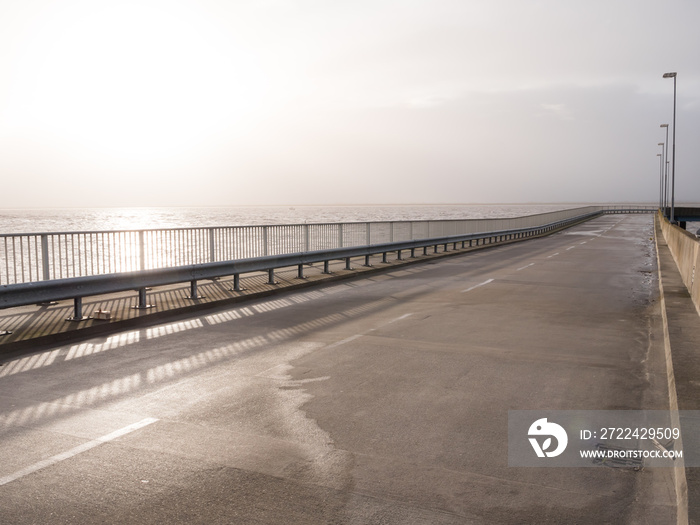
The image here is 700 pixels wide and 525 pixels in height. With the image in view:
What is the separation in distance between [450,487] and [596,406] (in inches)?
101

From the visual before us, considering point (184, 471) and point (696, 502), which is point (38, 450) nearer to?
point (184, 471)

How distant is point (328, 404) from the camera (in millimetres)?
6441

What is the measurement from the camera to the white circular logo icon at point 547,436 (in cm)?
527

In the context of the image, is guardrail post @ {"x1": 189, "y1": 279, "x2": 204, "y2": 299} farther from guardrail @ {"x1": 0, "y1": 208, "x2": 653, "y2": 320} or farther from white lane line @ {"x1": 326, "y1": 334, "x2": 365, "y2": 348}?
white lane line @ {"x1": 326, "y1": 334, "x2": 365, "y2": 348}

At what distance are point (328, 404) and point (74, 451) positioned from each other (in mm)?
2373

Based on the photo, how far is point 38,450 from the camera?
5195 millimetres

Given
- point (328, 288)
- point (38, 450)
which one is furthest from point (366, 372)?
point (328, 288)

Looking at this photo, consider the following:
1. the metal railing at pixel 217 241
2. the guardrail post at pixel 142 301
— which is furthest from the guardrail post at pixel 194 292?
the guardrail post at pixel 142 301

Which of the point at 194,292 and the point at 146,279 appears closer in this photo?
the point at 146,279

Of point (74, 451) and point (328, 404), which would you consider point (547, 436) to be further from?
point (74, 451)

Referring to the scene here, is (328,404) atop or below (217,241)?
below

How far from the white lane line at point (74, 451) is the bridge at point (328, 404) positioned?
3 cm

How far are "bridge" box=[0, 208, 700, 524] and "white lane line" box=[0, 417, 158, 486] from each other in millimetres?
28

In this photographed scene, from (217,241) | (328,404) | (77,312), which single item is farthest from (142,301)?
(217,241)
